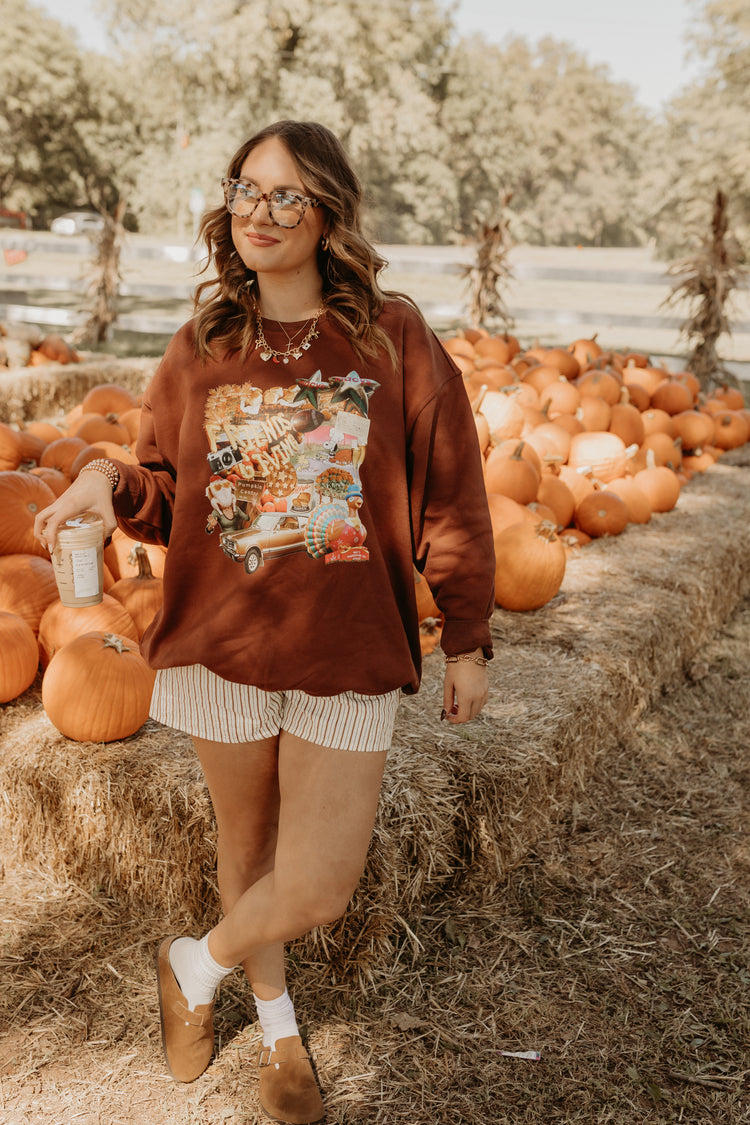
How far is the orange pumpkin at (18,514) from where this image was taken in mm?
3467

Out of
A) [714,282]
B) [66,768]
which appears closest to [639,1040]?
[66,768]

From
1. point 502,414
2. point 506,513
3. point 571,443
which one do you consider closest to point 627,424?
point 571,443

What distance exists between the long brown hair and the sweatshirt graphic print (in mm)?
116

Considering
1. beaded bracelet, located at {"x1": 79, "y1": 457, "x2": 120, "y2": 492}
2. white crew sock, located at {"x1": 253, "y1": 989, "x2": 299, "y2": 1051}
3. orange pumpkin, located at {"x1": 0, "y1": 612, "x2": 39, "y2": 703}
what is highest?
beaded bracelet, located at {"x1": 79, "y1": 457, "x2": 120, "y2": 492}

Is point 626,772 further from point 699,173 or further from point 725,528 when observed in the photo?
point 699,173

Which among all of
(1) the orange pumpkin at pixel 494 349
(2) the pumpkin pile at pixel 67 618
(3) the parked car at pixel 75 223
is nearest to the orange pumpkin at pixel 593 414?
(1) the orange pumpkin at pixel 494 349

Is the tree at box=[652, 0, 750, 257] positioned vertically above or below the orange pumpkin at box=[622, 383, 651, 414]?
above

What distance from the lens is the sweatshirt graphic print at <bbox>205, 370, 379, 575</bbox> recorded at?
1640mm

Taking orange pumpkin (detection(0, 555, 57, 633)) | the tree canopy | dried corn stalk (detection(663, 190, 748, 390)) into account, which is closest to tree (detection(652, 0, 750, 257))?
the tree canopy

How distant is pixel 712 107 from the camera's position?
1216 inches

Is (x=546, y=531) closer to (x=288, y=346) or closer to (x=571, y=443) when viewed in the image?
(x=571, y=443)

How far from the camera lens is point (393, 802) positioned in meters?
2.54

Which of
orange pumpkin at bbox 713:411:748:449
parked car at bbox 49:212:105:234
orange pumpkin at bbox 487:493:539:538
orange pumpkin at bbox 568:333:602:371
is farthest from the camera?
parked car at bbox 49:212:105:234

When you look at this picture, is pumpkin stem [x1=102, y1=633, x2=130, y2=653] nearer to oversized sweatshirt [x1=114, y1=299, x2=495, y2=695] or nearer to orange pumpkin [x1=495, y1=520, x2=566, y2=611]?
oversized sweatshirt [x1=114, y1=299, x2=495, y2=695]
